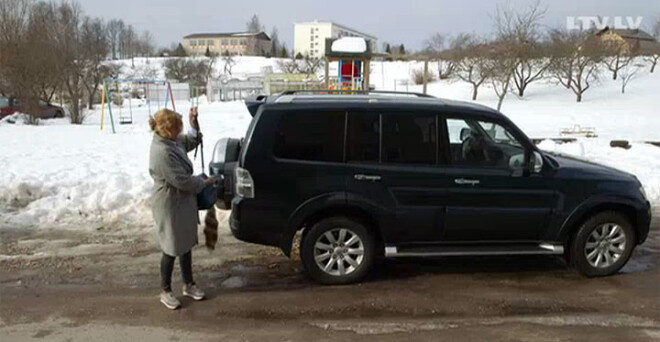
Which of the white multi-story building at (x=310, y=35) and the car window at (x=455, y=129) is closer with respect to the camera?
the car window at (x=455, y=129)

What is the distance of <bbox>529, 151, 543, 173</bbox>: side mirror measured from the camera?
17.8ft

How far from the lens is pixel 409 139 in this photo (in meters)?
5.36

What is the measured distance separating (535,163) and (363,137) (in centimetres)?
177

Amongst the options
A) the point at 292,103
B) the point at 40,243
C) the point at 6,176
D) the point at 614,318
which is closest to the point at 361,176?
the point at 292,103

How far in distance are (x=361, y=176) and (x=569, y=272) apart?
2611 mm

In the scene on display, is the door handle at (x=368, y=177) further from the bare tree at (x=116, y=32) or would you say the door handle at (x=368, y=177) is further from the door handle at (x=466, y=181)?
the bare tree at (x=116, y=32)

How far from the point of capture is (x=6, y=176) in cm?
873

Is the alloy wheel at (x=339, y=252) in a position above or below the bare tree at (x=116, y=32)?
below

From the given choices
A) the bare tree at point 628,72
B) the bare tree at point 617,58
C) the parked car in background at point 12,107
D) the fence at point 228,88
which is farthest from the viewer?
the fence at point 228,88

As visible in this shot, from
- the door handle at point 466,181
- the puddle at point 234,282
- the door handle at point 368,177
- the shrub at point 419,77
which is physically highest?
the shrub at point 419,77

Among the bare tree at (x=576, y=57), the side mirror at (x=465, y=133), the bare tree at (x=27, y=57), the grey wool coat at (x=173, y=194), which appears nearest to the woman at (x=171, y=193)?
the grey wool coat at (x=173, y=194)

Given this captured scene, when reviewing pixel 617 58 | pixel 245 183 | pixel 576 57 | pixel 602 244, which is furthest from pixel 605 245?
pixel 617 58

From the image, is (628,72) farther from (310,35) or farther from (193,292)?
(310,35)

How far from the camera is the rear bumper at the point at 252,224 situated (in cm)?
517
